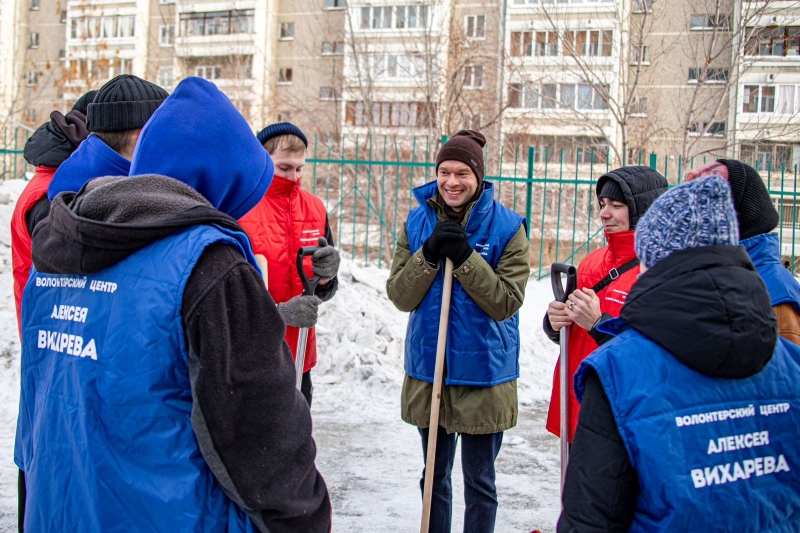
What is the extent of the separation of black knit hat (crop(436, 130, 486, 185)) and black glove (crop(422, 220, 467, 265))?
321mm

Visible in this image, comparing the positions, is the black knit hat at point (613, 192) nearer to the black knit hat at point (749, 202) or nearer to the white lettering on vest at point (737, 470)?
the black knit hat at point (749, 202)

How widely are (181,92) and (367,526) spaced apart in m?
2.91

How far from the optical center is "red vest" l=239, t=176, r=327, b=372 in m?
3.56

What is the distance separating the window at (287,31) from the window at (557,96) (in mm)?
17301

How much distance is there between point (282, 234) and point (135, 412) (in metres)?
2.22

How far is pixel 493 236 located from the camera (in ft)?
11.0

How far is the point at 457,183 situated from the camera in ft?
11.1

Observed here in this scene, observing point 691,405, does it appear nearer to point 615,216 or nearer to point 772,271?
point 772,271

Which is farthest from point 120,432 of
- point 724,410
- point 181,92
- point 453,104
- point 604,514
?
point 453,104

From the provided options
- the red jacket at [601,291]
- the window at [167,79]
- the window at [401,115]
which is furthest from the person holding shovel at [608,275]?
the window at [167,79]

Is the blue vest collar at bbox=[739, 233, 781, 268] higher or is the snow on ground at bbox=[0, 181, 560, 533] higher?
the blue vest collar at bbox=[739, 233, 781, 268]

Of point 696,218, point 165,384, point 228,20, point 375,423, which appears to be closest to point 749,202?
point 696,218

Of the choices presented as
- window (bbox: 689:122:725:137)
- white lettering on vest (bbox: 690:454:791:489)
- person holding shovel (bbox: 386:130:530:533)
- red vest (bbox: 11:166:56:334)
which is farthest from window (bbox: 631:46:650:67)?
white lettering on vest (bbox: 690:454:791:489)

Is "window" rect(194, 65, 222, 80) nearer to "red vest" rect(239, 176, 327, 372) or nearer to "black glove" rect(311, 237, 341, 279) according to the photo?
"red vest" rect(239, 176, 327, 372)
